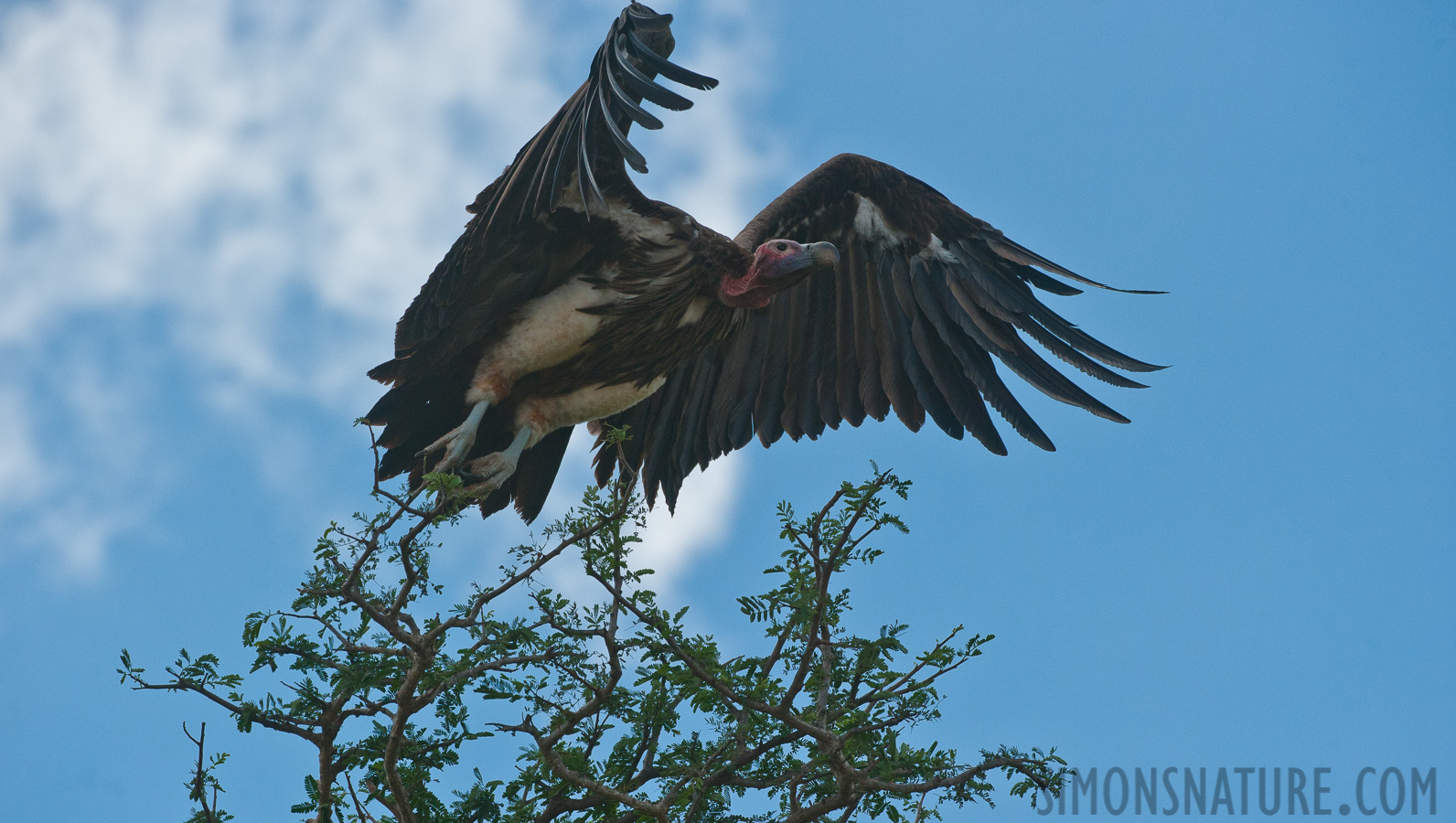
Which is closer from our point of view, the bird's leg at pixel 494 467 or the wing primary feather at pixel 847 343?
the bird's leg at pixel 494 467

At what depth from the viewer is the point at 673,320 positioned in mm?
6250

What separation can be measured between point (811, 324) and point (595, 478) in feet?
4.89

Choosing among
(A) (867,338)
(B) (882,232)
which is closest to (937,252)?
(B) (882,232)

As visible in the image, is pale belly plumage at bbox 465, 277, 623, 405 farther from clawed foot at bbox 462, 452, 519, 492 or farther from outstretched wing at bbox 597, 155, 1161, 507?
outstretched wing at bbox 597, 155, 1161, 507

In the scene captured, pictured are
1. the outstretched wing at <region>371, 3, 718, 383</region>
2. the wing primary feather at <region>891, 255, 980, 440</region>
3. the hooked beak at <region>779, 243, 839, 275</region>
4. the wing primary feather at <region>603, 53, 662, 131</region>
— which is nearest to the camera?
the wing primary feather at <region>603, 53, 662, 131</region>

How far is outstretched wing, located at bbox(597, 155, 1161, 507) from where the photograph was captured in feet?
22.5

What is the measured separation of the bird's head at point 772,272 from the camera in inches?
247

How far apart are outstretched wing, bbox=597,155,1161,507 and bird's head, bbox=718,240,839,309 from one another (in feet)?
1.36

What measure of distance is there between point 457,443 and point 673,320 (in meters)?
1.19

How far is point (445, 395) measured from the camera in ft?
20.1

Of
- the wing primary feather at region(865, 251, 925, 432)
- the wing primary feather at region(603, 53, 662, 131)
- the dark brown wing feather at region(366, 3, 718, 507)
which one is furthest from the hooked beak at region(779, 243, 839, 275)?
the wing primary feather at region(603, 53, 662, 131)

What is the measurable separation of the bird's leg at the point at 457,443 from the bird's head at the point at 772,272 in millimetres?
1348

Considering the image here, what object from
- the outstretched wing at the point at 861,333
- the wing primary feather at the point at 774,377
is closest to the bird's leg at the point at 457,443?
the outstretched wing at the point at 861,333

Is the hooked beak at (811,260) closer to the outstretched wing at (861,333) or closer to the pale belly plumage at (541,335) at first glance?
the outstretched wing at (861,333)
